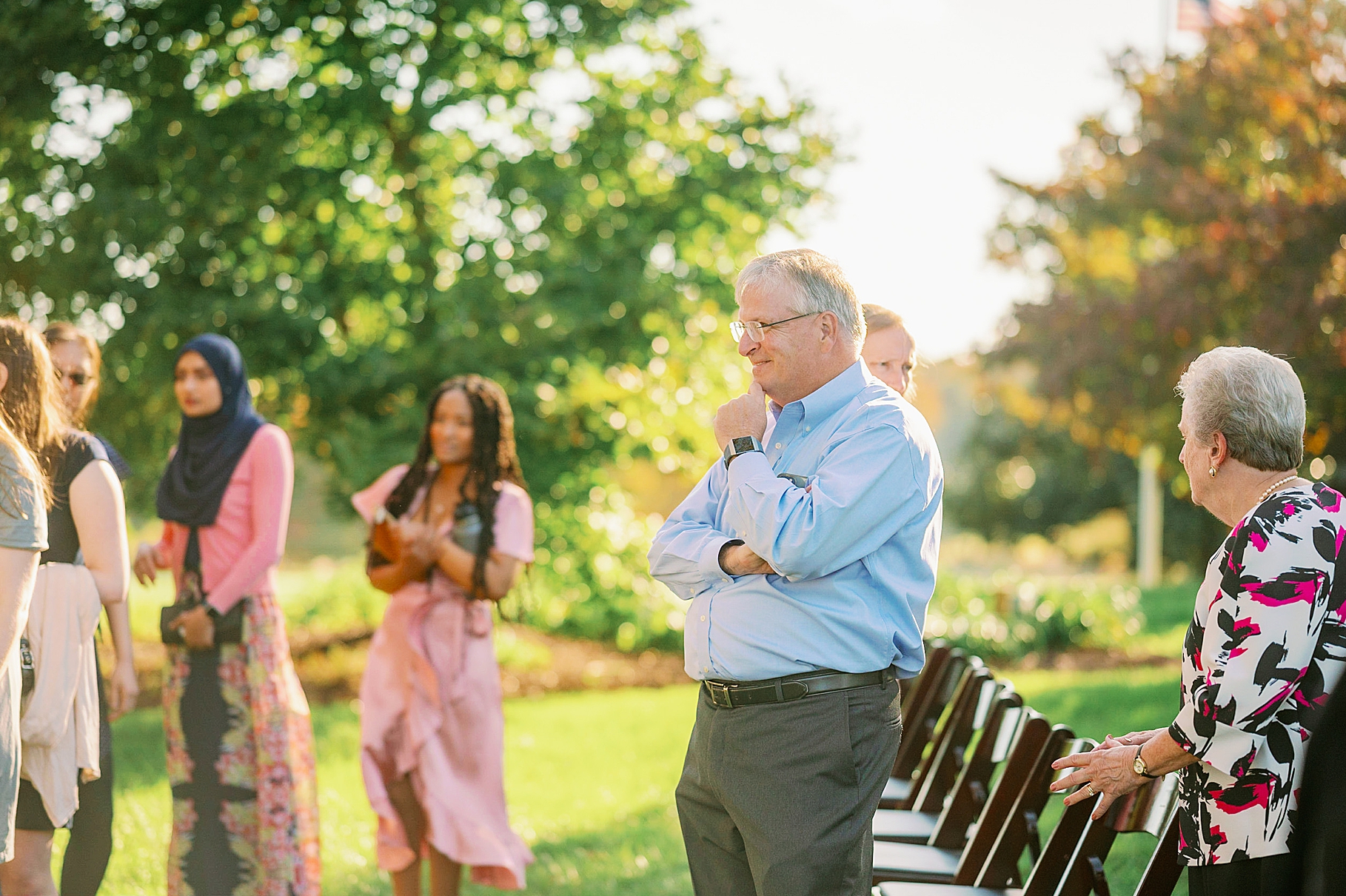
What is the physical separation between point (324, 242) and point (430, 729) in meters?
6.36

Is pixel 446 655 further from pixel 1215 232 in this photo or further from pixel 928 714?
pixel 1215 232

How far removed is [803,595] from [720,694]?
1.06ft

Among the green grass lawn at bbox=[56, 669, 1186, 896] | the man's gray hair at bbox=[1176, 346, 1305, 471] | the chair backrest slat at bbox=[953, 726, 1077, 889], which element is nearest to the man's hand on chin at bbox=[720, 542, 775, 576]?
the man's gray hair at bbox=[1176, 346, 1305, 471]

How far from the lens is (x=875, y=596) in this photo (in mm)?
2867

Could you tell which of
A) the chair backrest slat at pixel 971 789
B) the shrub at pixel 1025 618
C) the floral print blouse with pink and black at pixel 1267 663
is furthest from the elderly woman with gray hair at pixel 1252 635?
the shrub at pixel 1025 618

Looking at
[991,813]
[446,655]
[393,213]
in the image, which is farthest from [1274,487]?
[393,213]

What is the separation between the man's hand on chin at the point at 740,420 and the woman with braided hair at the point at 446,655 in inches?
93.7

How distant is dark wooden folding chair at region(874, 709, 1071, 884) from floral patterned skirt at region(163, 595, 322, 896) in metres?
2.22

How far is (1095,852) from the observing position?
326 centimetres

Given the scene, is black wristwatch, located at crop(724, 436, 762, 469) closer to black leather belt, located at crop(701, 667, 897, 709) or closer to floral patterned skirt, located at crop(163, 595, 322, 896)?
black leather belt, located at crop(701, 667, 897, 709)

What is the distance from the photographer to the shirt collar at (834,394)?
2971 mm

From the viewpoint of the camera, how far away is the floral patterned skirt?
460 cm

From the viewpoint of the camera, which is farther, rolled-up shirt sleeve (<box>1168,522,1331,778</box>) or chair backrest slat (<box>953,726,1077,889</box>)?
chair backrest slat (<box>953,726,1077,889</box>)

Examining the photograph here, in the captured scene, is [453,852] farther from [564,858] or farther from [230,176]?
[230,176]
